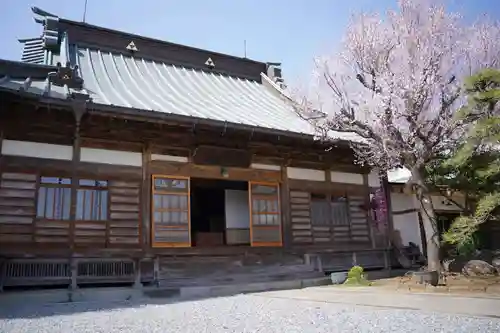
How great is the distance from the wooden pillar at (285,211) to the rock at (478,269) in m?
4.32

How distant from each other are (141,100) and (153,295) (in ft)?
14.8

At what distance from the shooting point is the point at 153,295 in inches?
337

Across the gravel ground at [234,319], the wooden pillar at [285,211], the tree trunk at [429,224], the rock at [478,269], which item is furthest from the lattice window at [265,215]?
the rock at [478,269]

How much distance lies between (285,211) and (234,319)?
232 inches

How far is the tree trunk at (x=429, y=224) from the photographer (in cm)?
926

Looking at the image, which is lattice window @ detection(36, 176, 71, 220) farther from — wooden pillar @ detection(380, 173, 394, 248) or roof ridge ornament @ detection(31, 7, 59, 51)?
wooden pillar @ detection(380, 173, 394, 248)

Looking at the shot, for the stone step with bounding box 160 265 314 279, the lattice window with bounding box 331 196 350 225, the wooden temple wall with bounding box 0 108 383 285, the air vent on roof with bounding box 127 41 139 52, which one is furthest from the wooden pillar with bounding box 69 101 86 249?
the lattice window with bounding box 331 196 350 225

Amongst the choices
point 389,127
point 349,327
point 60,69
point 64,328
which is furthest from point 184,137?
point 349,327

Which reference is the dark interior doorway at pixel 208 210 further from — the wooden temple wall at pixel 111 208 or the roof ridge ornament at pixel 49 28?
the roof ridge ornament at pixel 49 28

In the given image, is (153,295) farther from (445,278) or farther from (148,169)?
(445,278)

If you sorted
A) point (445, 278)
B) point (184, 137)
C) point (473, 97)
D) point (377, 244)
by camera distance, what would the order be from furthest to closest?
point (377, 244) → point (184, 137) → point (445, 278) → point (473, 97)

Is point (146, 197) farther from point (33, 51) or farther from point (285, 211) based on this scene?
point (33, 51)

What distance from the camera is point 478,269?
33.0 ft

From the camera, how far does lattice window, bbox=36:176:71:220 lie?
845 cm
